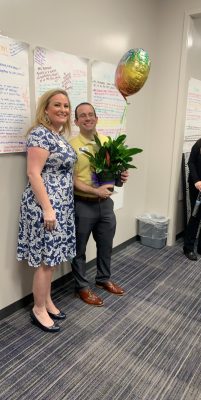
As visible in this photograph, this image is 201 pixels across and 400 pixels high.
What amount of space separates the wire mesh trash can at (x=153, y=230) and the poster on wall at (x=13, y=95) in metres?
1.83

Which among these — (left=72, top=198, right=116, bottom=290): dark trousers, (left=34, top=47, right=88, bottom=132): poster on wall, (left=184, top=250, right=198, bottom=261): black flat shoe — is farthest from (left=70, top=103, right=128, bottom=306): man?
(left=184, top=250, right=198, bottom=261): black flat shoe

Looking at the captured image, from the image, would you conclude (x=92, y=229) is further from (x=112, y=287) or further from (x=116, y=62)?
(x=116, y=62)

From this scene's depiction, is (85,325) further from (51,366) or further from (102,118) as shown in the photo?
(102,118)

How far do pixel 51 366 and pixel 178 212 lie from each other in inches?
90.6

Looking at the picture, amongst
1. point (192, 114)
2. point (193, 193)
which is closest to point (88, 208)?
point (193, 193)

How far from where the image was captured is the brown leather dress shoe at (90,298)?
2295 millimetres

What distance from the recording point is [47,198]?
178 cm

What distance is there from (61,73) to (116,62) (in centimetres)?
76

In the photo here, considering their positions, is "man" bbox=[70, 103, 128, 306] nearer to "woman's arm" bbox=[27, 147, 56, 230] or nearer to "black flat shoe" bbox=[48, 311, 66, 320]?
"black flat shoe" bbox=[48, 311, 66, 320]

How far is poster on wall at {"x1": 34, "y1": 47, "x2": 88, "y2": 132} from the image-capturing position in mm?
2006

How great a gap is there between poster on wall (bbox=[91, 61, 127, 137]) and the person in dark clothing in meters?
0.77

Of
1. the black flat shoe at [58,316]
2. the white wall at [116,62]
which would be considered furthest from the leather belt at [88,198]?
the black flat shoe at [58,316]

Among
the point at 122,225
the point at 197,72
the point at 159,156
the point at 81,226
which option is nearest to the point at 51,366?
the point at 81,226

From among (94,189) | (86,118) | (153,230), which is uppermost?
(86,118)
